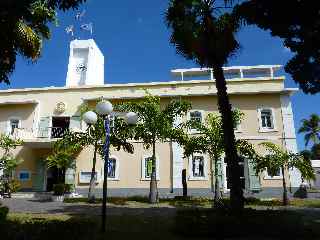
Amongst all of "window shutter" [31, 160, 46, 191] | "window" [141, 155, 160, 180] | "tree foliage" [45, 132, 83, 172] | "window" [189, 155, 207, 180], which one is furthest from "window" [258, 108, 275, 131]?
"window shutter" [31, 160, 46, 191]

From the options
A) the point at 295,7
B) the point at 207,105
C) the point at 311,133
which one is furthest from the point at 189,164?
the point at 311,133

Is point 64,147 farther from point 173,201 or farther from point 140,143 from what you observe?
point 173,201

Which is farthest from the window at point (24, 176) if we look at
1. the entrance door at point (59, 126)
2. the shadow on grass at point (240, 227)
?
the shadow on grass at point (240, 227)

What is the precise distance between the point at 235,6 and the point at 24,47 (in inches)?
280

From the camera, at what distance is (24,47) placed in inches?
486

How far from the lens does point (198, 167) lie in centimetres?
2456

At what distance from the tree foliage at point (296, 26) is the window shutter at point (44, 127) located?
63.1 ft

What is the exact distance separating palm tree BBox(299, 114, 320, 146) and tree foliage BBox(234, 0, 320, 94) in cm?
4192

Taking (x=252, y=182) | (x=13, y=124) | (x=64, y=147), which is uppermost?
(x=13, y=124)

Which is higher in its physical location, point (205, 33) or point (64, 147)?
point (205, 33)

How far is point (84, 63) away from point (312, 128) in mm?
32653

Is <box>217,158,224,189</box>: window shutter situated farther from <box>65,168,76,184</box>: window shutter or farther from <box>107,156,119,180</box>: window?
<box>65,168,76,184</box>: window shutter

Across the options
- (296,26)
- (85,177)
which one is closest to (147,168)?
(85,177)

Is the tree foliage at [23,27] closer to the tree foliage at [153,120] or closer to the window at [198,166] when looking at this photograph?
the tree foliage at [153,120]
